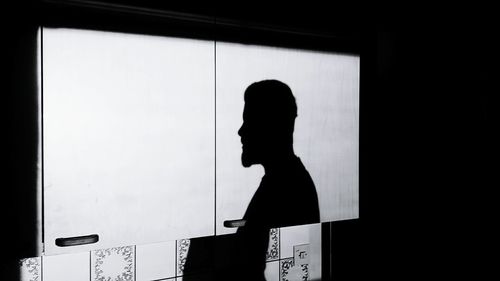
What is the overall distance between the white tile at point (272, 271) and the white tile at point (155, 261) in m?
0.44

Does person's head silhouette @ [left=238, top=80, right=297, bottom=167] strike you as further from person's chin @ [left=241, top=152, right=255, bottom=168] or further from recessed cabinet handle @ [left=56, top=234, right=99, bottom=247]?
recessed cabinet handle @ [left=56, top=234, right=99, bottom=247]

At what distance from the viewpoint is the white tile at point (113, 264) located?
4.62 ft

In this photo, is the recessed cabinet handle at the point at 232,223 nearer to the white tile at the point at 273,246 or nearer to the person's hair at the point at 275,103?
the person's hair at the point at 275,103

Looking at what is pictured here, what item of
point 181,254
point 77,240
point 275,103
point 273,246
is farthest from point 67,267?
point 275,103

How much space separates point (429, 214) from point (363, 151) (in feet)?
1.22

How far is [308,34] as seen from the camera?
117 cm

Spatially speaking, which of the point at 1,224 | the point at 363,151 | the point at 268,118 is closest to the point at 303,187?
the point at 268,118

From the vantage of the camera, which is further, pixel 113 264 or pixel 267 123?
pixel 113 264

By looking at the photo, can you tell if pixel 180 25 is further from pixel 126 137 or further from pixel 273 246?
pixel 273 246

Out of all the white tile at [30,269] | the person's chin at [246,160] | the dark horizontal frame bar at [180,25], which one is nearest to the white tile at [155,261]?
the white tile at [30,269]

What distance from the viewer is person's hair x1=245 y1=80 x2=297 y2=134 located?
1.11 meters

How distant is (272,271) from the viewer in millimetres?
1738

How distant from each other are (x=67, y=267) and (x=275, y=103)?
96cm

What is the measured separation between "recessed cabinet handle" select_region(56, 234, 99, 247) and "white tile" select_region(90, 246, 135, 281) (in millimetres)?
566
